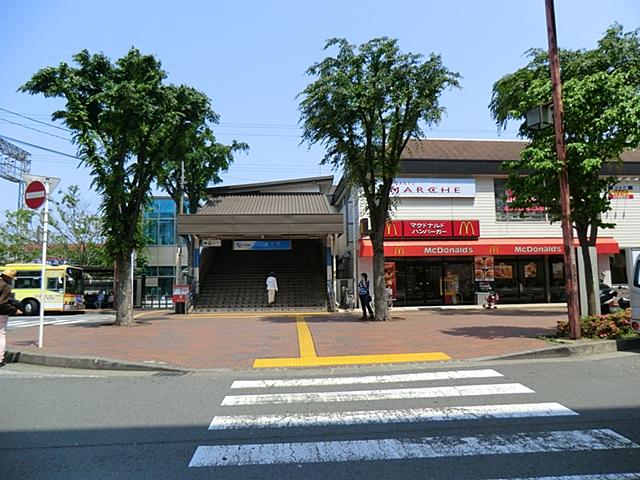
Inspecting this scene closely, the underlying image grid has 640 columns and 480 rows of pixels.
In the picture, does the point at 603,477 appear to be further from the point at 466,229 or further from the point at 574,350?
the point at 466,229

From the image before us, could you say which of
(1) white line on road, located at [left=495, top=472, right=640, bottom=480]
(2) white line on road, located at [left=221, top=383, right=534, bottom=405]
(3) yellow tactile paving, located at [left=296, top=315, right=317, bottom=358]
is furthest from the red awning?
(1) white line on road, located at [left=495, top=472, right=640, bottom=480]

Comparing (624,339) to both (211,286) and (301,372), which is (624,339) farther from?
(211,286)

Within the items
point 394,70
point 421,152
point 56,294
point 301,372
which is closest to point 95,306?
point 56,294

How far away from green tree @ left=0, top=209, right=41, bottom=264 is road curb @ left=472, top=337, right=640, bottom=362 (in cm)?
4018

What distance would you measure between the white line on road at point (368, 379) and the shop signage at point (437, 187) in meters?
15.9

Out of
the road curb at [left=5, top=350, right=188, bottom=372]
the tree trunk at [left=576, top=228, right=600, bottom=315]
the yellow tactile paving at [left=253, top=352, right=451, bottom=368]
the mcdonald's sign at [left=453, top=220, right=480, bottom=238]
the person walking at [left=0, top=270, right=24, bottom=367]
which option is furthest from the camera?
the mcdonald's sign at [left=453, top=220, right=480, bottom=238]

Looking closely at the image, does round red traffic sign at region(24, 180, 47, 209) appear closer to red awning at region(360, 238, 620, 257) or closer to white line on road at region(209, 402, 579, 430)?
white line on road at region(209, 402, 579, 430)

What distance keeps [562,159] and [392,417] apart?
7651 mm

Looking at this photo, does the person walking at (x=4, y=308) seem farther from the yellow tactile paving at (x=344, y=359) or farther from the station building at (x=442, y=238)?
the station building at (x=442, y=238)

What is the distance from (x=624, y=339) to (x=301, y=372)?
6.61 meters

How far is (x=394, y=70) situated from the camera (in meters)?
16.5

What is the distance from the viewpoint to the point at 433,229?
78.5 feet

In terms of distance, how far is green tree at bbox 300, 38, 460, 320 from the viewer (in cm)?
1634

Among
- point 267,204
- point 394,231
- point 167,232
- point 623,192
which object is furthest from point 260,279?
point 623,192
